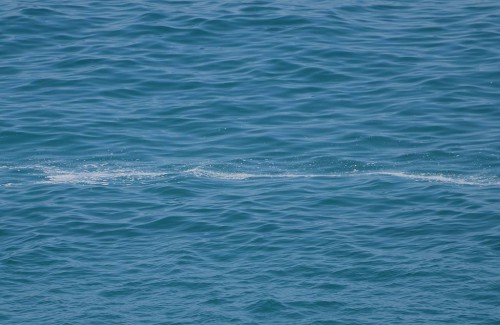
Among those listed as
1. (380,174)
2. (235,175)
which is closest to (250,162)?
(235,175)

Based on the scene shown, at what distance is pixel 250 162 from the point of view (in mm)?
27375

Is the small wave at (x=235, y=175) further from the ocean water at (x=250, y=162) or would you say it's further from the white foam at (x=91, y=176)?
the white foam at (x=91, y=176)

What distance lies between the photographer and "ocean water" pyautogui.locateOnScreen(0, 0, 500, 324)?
20.1 meters

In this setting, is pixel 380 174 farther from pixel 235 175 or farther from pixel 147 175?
pixel 147 175

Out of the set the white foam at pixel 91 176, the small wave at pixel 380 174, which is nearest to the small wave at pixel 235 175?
the small wave at pixel 380 174

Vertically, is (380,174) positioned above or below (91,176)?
below

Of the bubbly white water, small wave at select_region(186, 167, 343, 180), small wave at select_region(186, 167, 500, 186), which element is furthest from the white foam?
small wave at select_region(186, 167, 500, 186)

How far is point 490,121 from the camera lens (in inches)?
1148

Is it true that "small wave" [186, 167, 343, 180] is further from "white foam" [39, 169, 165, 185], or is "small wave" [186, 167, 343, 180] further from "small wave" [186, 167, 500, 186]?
"white foam" [39, 169, 165, 185]

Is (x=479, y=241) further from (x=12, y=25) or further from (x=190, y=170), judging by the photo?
(x=12, y=25)

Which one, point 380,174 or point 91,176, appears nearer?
point 380,174

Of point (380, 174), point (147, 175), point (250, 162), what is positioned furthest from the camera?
point (250, 162)

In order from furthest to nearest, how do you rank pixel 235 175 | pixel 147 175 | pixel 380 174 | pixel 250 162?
pixel 250 162 < pixel 147 175 < pixel 235 175 < pixel 380 174

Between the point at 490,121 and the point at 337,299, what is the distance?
11549mm
